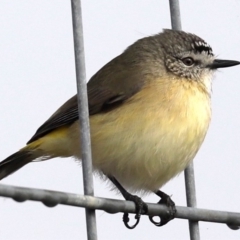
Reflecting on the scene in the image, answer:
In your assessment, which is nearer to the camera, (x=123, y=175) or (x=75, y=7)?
(x=75, y=7)

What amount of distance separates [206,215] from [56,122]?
1.63 metres

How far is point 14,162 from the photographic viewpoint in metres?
4.79

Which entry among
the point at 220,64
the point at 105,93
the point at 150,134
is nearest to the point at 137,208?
the point at 150,134

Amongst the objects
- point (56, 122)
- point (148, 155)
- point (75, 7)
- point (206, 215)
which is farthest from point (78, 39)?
point (56, 122)

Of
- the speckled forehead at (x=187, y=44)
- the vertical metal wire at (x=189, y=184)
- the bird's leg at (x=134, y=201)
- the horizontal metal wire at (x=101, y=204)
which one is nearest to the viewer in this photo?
the horizontal metal wire at (x=101, y=204)

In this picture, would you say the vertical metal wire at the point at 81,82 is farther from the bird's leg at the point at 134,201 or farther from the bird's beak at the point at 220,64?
the bird's beak at the point at 220,64

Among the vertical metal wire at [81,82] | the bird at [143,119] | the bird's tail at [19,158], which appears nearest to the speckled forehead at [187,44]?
the bird at [143,119]

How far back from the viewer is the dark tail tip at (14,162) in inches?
187

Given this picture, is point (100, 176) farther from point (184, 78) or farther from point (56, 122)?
point (184, 78)

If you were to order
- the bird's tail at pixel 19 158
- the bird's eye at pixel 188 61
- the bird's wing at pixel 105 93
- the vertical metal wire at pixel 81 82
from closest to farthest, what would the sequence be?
the vertical metal wire at pixel 81 82 → the bird's wing at pixel 105 93 → the bird's tail at pixel 19 158 → the bird's eye at pixel 188 61

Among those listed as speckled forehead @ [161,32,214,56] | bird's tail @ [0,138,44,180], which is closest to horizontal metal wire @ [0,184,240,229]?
bird's tail @ [0,138,44,180]

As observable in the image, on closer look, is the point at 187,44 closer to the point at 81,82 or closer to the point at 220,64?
the point at 220,64

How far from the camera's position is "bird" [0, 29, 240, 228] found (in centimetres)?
421

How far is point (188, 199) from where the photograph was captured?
3584 millimetres
